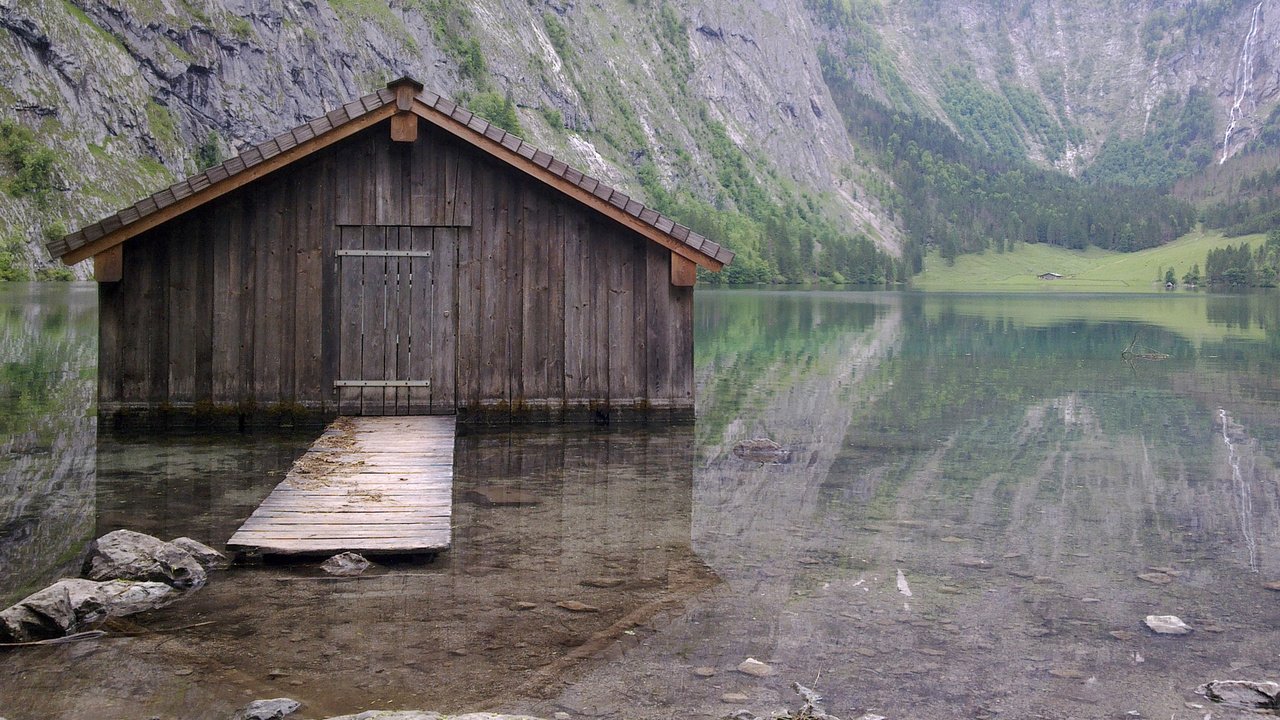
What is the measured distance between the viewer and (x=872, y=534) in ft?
36.3

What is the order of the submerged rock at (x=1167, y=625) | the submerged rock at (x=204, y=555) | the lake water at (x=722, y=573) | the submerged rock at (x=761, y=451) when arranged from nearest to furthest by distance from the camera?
1. the lake water at (x=722, y=573)
2. the submerged rock at (x=1167, y=625)
3. the submerged rock at (x=204, y=555)
4. the submerged rock at (x=761, y=451)

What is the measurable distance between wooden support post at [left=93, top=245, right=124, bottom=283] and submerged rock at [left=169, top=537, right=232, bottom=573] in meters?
7.09

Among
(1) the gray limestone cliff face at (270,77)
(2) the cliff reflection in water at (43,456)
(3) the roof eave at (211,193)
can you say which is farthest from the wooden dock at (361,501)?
(1) the gray limestone cliff face at (270,77)

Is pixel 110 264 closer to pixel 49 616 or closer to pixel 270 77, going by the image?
pixel 49 616

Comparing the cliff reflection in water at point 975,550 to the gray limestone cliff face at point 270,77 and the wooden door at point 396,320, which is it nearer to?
the wooden door at point 396,320

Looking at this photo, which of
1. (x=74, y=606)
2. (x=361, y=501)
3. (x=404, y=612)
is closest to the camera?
(x=74, y=606)

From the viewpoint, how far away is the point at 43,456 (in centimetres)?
1437

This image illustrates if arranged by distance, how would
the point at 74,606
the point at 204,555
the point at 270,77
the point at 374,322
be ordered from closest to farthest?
the point at 74,606
the point at 204,555
the point at 374,322
the point at 270,77

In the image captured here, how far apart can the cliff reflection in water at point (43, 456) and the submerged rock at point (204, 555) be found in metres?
0.90

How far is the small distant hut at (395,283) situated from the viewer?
1559 cm

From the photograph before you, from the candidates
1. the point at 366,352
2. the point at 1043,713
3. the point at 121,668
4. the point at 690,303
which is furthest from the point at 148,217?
the point at 1043,713

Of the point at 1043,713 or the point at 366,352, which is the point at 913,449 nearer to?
the point at 366,352

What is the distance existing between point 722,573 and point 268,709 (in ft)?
13.5

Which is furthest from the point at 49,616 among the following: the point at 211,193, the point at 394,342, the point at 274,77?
the point at 274,77
